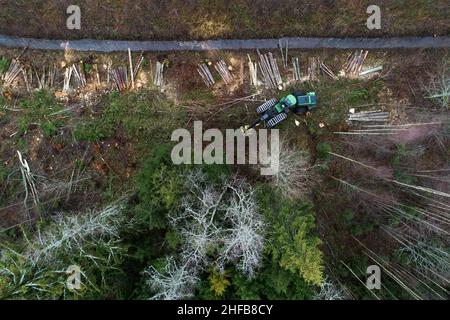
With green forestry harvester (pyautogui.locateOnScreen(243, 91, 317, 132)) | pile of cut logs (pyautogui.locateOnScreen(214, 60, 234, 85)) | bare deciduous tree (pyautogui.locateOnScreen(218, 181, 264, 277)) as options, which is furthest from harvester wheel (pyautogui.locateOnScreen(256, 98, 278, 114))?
bare deciduous tree (pyautogui.locateOnScreen(218, 181, 264, 277))

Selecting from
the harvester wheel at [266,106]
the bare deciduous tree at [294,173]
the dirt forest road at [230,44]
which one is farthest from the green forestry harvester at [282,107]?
the dirt forest road at [230,44]

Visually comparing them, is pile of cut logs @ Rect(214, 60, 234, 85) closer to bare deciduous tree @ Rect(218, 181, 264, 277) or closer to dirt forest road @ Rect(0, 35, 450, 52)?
dirt forest road @ Rect(0, 35, 450, 52)

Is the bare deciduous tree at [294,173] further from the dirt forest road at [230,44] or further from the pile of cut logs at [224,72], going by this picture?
the dirt forest road at [230,44]

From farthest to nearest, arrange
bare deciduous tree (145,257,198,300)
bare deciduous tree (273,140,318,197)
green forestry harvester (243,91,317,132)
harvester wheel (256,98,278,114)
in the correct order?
1. harvester wheel (256,98,278,114)
2. green forestry harvester (243,91,317,132)
3. bare deciduous tree (273,140,318,197)
4. bare deciduous tree (145,257,198,300)

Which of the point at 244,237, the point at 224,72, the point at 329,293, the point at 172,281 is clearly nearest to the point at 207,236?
the point at 244,237

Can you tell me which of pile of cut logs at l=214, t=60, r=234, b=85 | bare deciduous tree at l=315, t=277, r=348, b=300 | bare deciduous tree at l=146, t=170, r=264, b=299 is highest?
pile of cut logs at l=214, t=60, r=234, b=85

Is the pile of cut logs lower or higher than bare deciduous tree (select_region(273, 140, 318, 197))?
higher
